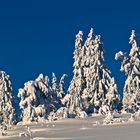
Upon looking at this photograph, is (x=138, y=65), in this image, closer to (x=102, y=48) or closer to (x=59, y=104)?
(x=102, y=48)

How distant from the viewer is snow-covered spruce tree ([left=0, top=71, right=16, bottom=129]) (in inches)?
2566

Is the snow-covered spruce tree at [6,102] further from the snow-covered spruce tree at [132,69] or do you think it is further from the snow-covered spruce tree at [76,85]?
the snow-covered spruce tree at [132,69]

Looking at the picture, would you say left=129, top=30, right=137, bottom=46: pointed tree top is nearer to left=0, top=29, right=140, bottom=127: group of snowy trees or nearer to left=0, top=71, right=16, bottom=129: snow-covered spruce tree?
left=0, top=29, right=140, bottom=127: group of snowy trees

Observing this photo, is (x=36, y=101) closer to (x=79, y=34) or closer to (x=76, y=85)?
(x=76, y=85)

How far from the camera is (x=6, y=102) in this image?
222ft

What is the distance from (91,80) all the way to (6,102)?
1175cm

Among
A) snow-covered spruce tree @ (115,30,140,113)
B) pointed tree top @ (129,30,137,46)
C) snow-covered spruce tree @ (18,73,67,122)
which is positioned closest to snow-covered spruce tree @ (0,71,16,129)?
snow-covered spruce tree @ (18,73,67,122)

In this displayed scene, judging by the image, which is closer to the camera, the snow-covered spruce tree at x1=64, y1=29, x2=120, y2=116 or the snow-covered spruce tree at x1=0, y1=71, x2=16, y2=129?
the snow-covered spruce tree at x1=64, y1=29, x2=120, y2=116

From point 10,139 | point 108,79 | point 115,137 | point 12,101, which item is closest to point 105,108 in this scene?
point 108,79

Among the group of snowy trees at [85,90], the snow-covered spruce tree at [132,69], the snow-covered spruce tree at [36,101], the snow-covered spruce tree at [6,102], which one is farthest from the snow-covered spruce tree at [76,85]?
the snow-covered spruce tree at [6,102]

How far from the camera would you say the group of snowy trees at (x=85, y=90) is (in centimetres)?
5431

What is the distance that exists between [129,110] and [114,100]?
3.29 meters

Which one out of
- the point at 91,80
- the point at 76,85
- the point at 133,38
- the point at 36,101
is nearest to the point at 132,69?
the point at 133,38

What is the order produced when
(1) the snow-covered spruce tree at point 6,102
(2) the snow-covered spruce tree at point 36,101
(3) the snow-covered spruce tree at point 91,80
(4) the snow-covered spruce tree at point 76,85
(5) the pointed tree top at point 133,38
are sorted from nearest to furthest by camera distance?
1. (2) the snow-covered spruce tree at point 36,101
2. (4) the snow-covered spruce tree at point 76,85
3. (3) the snow-covered spruce tree at point 91,80
4. (5) the pointed tree top at point 133,38
5. (1) the snow-covered spruce tree at point 6,102
